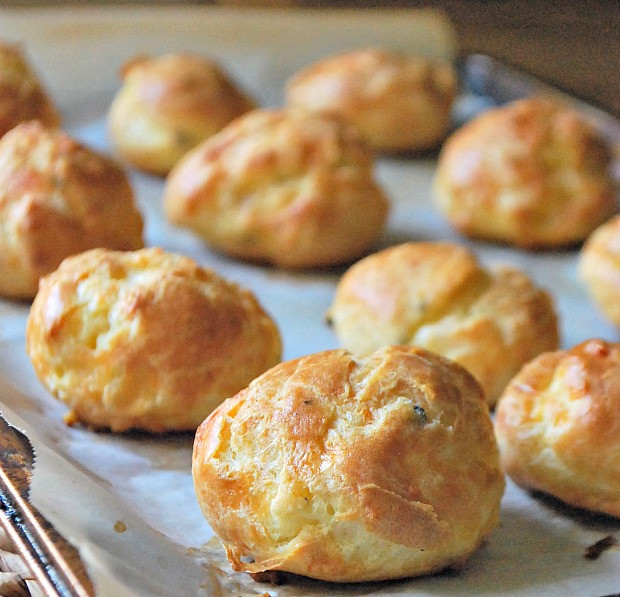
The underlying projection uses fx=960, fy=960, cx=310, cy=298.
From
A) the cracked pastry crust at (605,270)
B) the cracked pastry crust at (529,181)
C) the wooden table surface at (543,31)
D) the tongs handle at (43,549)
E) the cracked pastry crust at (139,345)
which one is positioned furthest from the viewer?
the wooden table surface at (543,31)

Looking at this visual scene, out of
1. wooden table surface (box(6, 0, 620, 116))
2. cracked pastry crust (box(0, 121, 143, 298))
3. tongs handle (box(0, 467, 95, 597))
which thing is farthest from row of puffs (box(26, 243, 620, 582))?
wooden table surface (box(6, 0, 620, 116))

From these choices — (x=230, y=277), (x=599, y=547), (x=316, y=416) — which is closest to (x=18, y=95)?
(x=230, y=277)

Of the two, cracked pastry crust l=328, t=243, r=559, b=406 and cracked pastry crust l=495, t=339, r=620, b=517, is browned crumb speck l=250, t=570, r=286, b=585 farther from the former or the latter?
cracked pastry crust l=328, t=243, r=559, b=406

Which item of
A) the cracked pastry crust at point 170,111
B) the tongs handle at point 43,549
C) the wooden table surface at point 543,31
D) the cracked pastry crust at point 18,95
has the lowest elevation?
the wooden table surface at point 543,31

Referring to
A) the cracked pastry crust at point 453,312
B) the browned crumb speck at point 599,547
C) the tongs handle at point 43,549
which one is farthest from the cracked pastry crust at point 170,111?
the browned crumb speck at point 599,547

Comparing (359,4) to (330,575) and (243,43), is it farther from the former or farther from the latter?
(330,575)

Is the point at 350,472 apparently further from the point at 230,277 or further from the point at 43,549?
the point at 230,277

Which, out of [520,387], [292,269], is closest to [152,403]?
[520,387]

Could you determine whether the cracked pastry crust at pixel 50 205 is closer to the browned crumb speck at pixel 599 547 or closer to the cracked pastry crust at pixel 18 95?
the cracked pastry crust at pixel 18 95
